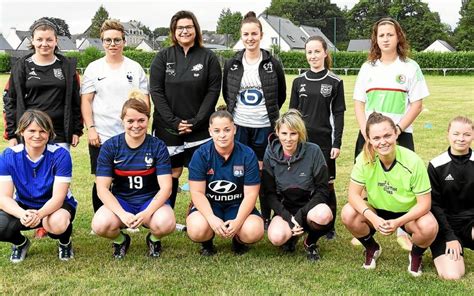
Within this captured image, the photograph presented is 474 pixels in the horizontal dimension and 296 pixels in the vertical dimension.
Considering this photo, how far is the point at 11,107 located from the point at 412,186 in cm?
348

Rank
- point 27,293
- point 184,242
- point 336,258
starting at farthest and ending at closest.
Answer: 1. point 184,242
2. point 336,258
3. point 27,293

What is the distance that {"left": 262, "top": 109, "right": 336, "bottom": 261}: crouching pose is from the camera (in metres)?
4.29

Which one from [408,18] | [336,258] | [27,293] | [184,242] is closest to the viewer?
[27,293]

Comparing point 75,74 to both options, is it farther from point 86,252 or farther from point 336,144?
point 336,144

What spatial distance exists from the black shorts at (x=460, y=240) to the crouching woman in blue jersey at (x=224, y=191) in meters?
1.31

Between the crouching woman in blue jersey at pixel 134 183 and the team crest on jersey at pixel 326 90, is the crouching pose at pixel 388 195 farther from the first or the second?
the crouching woman in blue jersey at pixel 134 183

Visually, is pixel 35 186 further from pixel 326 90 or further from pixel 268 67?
pixel 326 90

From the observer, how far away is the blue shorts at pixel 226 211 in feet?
14.6

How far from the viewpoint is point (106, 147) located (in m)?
4.44

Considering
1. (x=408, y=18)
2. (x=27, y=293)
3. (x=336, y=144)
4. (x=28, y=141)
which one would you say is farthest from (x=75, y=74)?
(x=408, y=18)

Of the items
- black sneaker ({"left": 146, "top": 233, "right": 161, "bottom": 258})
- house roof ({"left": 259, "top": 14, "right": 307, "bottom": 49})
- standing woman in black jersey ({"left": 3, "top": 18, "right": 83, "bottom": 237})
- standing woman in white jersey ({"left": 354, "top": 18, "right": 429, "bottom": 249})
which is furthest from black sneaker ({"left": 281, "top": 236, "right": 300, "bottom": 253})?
house roof ({"left": 259, "top": 14, "right": 307, "bottom": 49})

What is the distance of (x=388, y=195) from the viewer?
4117mm

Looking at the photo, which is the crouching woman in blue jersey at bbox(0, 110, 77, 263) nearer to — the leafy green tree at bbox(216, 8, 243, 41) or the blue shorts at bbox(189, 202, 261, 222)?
the blue shorts at bbox(189, 202, 261, 222)

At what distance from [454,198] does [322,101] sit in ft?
4.60
